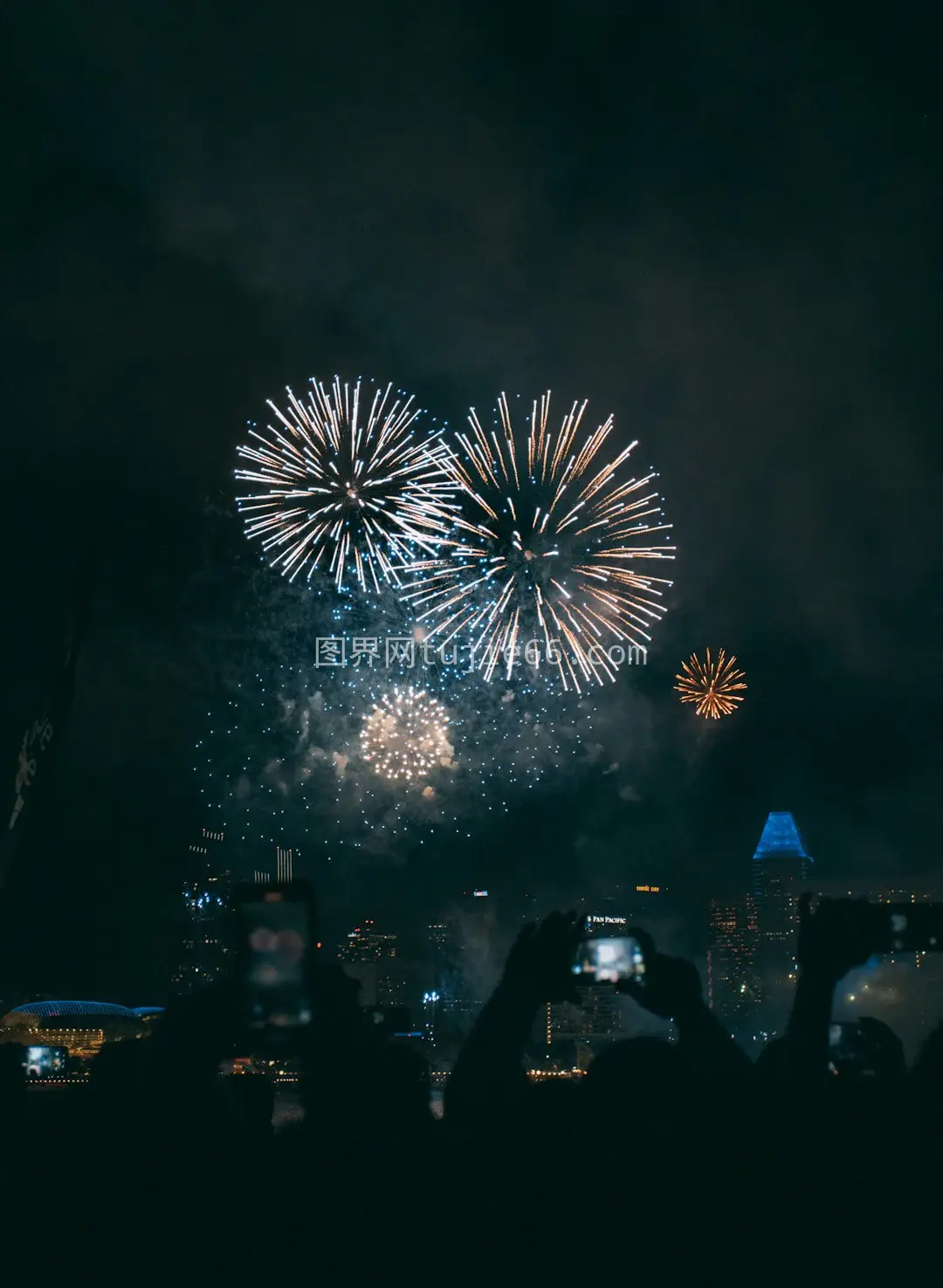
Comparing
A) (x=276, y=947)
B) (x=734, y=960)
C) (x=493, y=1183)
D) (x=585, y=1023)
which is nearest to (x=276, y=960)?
(x=276, y=947)

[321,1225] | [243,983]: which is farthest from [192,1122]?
[243,983]

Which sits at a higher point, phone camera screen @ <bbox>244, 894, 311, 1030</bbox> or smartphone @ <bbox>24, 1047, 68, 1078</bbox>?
phone camera screen @ <bbox>244, 894, 311, 1030</bbox>

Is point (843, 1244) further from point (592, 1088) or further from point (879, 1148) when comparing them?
point (592, 1088)

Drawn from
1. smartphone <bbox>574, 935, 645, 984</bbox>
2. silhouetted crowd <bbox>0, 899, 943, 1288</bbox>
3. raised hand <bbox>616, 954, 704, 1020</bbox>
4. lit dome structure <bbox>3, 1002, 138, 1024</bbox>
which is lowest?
silhouetted crowd <bbox>0, 899, 943, 1288</bbox>

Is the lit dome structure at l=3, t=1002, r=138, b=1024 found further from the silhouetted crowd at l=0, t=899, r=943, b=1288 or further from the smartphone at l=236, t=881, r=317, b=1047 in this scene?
the silhouetted crowd at l=0, t=899, r=943, b=1288

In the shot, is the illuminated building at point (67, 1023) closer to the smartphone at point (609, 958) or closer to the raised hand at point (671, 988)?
the smartphone at point (609, 958)

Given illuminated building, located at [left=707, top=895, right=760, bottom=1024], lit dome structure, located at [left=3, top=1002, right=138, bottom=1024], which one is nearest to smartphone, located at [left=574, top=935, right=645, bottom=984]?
lit dome structure, located at [left=3, top=1002, right=138, bottom=1024]
